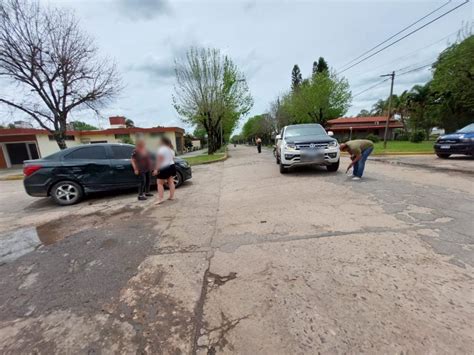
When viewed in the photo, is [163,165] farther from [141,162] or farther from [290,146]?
[290,146]

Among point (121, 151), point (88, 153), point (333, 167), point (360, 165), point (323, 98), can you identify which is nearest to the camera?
point (88, 153)

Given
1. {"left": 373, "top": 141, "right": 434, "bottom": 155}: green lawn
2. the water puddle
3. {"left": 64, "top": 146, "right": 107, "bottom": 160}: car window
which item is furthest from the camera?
{"left": 373, "top": 141, "right": 434, "bottom": 155}: green lawn

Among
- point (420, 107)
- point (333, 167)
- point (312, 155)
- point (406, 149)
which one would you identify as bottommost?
point (406, 149)

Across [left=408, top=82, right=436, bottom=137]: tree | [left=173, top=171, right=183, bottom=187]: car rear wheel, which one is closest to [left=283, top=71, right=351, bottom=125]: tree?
[left=408, top=82, right=436, bottom=137]: tree

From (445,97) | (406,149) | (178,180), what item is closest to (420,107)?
(445,97)

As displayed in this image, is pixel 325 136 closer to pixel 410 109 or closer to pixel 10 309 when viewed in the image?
pixel 10 309

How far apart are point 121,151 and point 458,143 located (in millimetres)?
12981

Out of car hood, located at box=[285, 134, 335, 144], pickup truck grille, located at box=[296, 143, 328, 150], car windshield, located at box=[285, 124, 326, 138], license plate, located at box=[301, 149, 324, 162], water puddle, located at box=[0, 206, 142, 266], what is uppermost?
car windshield, located at box=[285, 124, 326, 138]

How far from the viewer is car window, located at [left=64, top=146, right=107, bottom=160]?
5.64m

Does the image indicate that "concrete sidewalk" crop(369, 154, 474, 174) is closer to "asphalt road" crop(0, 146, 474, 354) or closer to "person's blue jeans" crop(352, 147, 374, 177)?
"person's blue jeans" crop(352, 147, 374, 177)

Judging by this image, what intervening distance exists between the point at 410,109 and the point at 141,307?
4802 centimetres

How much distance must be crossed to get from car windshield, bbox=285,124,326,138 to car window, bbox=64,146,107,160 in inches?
225

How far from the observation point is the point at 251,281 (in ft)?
7.18

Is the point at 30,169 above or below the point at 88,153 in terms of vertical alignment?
below
